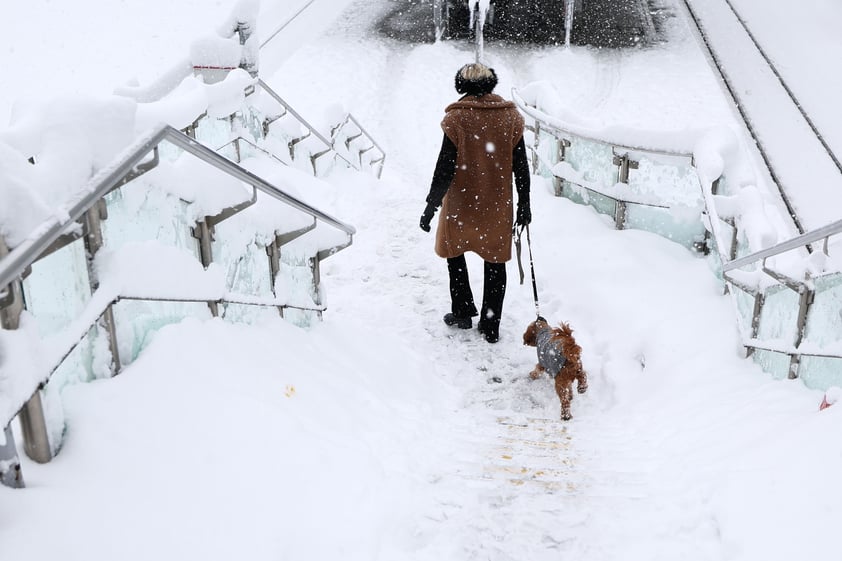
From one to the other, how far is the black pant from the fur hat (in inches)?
43.7

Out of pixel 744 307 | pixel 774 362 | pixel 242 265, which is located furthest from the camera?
pixel 744 307

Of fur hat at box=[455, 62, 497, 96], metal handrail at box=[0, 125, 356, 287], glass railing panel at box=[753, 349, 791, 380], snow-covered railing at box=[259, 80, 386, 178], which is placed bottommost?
snow-covered railing at box=[259, 80, 386, 178]

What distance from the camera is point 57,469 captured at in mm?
2166

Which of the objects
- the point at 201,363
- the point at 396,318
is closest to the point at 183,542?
the point at 201,363

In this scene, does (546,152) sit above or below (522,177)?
below

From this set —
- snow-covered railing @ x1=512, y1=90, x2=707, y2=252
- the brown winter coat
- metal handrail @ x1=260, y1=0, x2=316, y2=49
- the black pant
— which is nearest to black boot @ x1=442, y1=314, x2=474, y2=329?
the black pant

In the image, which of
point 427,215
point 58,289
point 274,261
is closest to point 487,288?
point 427,215

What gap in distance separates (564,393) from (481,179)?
143 centimetres

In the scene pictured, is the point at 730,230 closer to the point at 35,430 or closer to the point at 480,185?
the point at 480,185

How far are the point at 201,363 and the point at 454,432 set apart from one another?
1.45 m

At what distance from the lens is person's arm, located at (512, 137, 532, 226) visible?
16.2 ft

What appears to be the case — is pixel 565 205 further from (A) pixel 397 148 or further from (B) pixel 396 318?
(A) pixel 397 148

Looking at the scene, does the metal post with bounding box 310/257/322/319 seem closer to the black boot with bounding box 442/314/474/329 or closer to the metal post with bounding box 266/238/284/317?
the metal post with bounding box 266/238/284/317

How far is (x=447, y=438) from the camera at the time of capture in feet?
12.9
